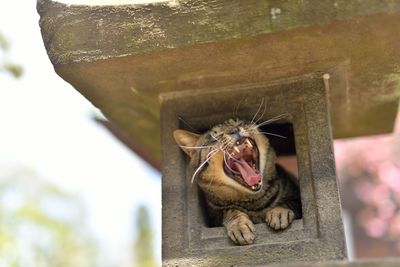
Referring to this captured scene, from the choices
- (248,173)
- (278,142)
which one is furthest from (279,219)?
(278,142)

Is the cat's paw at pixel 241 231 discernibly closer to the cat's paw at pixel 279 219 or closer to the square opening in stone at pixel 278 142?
the cat's paw at pixel 279 219

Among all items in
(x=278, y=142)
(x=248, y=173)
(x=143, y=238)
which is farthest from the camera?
(x=143, y=238)

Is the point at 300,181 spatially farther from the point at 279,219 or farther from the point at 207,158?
the point at 207,158

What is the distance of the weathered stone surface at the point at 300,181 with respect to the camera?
2182mm

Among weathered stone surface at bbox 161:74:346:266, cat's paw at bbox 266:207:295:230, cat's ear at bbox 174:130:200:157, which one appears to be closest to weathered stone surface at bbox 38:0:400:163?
weathered stone surface at bbox 161:74:346:266

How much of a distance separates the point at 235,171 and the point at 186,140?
275 millimetres

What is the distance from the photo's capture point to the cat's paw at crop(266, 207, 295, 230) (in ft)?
7.45

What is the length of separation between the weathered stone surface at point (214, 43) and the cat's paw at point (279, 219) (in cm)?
61

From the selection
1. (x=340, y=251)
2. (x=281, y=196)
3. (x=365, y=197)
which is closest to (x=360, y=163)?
(x=365, y=197)

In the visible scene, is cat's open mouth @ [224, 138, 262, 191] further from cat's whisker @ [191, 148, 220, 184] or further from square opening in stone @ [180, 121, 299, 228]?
square opening in stone @ [180, 121, 299, 228]

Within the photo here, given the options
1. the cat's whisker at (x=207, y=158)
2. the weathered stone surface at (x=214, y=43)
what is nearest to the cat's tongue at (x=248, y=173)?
the cat's whisker at (x=207, y=158)

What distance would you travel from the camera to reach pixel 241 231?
229 cm

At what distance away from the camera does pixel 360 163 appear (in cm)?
826

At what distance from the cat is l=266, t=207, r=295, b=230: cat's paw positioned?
0.37ft
